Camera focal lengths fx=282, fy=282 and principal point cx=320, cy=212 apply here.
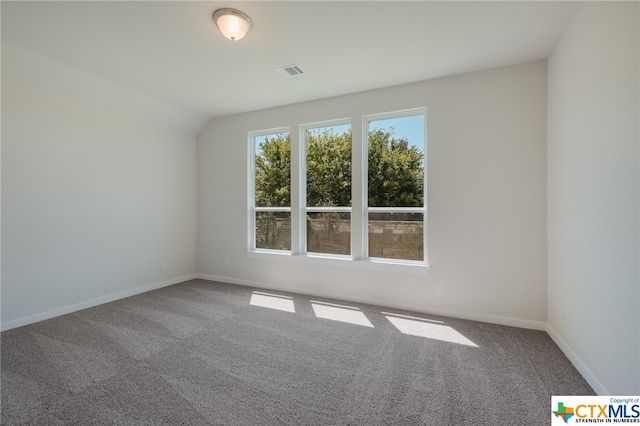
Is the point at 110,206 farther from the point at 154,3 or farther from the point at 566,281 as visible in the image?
the point at 566,281

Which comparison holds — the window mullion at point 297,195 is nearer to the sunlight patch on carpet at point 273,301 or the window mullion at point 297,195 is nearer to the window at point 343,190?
the window at point 343,190

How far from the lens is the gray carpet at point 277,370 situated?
1742 mm

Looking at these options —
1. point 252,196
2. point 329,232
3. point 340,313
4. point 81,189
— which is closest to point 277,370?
point 340,313

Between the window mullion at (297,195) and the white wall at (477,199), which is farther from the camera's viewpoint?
the window mullion at (297,195)

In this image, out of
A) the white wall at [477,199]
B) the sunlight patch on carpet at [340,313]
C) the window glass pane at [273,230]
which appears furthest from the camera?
the window glass pane at [273,230]

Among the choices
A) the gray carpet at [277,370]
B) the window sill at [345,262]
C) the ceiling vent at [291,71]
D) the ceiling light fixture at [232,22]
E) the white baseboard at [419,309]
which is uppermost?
the ceiling vent at [291,71]

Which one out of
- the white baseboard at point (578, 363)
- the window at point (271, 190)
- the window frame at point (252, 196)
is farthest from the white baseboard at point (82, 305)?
the white baseboard at point (578, 363)

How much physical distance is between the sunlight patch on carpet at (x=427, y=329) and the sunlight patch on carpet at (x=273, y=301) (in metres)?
→ 1.26

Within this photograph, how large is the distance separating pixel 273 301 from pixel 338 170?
206 cm

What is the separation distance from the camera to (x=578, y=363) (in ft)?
7.14

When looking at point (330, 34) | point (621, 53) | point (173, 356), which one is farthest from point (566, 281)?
point (173, 356)

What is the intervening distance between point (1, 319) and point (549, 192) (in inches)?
226

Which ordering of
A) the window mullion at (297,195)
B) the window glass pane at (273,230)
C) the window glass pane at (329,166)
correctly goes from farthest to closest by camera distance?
the window glass pane at (273,230) < the window mullion at (297,195) < the window glass pane at (329,166)

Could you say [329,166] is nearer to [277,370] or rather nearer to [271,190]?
[271,190]
